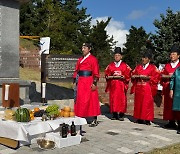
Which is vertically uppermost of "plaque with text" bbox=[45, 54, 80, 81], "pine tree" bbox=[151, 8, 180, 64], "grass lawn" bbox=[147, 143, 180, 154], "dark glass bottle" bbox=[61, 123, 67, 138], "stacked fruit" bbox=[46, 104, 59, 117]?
"pine tree" bbox=[151, 8, 180, 64]

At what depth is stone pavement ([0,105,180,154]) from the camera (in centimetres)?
495

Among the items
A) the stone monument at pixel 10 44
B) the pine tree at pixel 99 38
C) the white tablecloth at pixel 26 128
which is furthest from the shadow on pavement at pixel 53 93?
the pine tree at pixel 99 38

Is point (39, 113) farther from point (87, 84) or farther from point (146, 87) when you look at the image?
point (146, 87)

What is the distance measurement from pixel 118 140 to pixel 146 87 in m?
Result: 2.44

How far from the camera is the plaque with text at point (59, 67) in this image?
32.1 feet

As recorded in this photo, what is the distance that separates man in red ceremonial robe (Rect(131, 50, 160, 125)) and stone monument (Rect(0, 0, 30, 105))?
2919 mm

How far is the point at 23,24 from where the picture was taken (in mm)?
27031

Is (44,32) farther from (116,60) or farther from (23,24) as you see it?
(116,60)

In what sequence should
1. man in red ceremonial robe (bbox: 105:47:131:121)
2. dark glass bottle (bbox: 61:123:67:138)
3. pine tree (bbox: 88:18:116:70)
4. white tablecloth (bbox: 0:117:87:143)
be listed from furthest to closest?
pine tree (bbox: 88:18:116:70)
man in red ceremonial robe (bbox: 105:47:131:121)
dark glass bottle (bbox: 61:123:67:138)
white tablecloth (bbox: 0:117:87:143)

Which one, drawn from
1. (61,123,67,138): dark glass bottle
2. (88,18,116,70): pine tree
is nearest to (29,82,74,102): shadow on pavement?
(61,123,67,138): dark glass bottle

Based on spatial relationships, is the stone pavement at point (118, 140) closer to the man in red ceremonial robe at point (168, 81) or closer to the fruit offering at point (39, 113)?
the man in red ceremonial robe at point (168, 81)

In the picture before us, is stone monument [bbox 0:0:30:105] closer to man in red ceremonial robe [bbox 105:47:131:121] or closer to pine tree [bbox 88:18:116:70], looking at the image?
man in red ceremonial robe [bbox 105:47:131:121]

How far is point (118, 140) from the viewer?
18.9 ft

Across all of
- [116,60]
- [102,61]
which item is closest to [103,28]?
[102,61]
